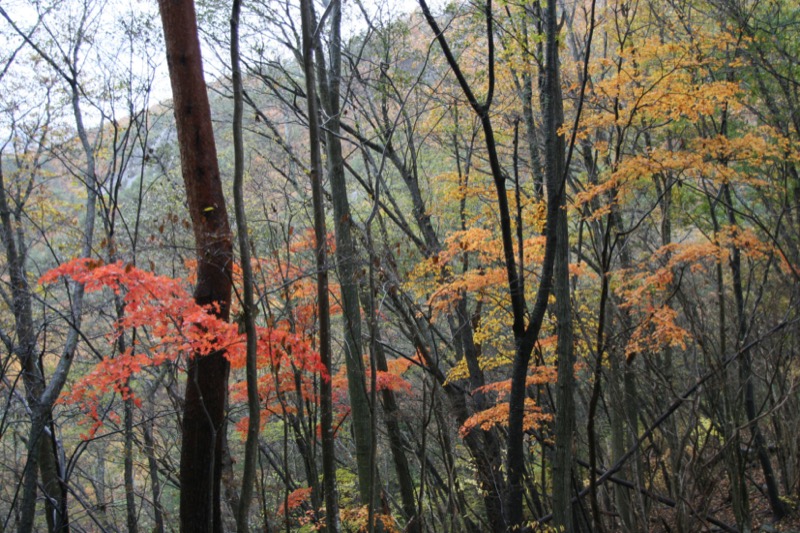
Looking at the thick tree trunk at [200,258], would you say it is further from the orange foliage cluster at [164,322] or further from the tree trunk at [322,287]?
the tree trunk at [322,287]

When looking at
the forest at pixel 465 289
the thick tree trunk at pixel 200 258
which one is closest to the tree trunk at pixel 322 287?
the forest at pixel 465 289

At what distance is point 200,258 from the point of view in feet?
16.7

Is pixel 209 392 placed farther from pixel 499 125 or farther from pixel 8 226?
pixel 499 125

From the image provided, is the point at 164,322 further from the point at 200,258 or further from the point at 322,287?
the point at 322,287

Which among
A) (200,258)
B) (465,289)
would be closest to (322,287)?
(200,258)

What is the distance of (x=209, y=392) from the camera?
16.4 ft

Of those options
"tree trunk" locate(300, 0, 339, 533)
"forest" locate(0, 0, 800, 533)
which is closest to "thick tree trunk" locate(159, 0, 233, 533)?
"forest" locate(0, 0, 800, 533)

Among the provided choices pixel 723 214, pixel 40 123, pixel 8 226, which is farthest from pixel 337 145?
pixel 723 214

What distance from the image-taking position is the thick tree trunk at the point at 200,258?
16.0 feet

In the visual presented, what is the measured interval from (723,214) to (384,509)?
6.51m

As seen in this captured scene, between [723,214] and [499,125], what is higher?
[499,125]

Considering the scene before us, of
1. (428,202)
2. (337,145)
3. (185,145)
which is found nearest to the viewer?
(185,145)

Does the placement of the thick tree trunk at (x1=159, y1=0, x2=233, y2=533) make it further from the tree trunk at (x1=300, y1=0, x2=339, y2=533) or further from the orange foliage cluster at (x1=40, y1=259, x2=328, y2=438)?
the tree trunk at (x1=300, y1=0, x2=339, y2=533)

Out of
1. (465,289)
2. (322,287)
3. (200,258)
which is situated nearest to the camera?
(322,287)
